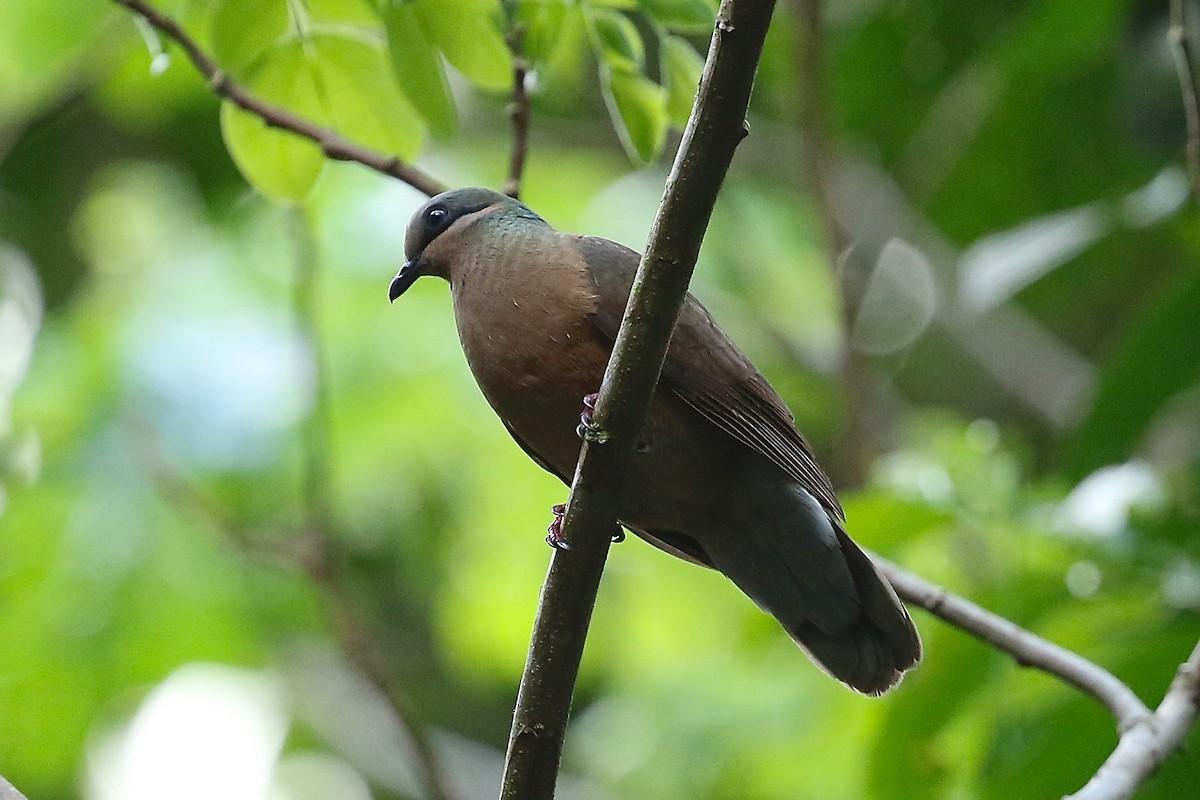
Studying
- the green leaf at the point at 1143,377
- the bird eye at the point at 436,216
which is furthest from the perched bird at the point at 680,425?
the green leaf at the point at 1143,377

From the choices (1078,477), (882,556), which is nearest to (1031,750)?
(882,556)

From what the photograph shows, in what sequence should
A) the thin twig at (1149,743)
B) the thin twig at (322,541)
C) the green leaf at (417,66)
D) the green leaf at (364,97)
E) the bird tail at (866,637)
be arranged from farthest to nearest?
the thin twig at (322,541), the bird tail at (866,637), the green leaf at (364,97), the green leaf at (417,66), the thin twig at (1149,743)

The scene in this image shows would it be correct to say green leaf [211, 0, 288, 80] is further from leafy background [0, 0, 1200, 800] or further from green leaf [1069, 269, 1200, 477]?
green leaf [1069, 269, 1200, 477]

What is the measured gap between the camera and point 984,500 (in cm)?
355

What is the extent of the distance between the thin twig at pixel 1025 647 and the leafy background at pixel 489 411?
0.84 ft

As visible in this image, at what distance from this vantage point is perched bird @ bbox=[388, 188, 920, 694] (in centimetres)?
279

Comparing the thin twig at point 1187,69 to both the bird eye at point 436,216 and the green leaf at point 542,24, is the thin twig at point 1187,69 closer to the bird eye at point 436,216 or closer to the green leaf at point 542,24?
the green leaf at point 542,24

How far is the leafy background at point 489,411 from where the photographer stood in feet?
10.8

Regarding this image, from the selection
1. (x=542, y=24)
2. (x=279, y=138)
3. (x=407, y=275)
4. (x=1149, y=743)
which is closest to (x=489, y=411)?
(x=407, y=275)

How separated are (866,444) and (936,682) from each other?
209cm

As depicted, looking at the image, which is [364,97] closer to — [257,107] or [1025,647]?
[257,107]

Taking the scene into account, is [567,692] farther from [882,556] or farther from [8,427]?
[8,427]

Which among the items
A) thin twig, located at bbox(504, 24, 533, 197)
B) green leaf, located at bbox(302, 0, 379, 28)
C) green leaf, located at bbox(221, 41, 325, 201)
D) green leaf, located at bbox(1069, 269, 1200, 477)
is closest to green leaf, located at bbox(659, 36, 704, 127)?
thin twig, located at bbox(504, 24, 533, 197)

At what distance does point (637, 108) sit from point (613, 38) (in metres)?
0.16
